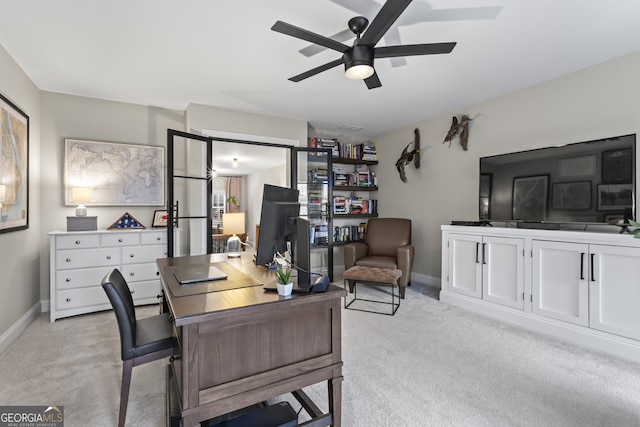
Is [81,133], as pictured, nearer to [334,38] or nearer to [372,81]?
[334,38]

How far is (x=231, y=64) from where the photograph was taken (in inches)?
111

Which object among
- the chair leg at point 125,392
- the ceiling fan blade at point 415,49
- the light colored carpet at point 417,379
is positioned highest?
the ceiling fan blade at point 415,49

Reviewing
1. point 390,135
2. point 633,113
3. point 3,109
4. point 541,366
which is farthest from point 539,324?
point 3,109

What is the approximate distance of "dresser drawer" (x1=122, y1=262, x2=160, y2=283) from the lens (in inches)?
133

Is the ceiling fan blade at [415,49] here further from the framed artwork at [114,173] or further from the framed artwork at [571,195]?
the framed artwork at [114,173]

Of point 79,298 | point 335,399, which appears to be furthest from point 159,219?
point 335,399

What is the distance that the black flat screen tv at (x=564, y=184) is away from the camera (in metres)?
2.57

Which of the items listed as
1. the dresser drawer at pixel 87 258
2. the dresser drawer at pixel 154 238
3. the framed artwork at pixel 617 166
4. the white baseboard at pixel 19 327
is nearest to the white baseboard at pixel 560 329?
the framed artwork at pixel 617 166

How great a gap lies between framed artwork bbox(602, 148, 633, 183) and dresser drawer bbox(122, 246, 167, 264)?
447 cm

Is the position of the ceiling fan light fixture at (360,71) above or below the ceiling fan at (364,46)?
below

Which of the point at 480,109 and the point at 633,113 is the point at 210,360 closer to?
the point at 633,113

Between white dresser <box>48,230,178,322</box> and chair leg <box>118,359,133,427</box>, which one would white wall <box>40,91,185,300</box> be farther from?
chair leg <box>118,359,133,427</box>

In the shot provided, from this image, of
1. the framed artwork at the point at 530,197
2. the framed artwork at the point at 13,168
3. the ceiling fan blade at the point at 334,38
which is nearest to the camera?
the ceiling fan blade at the point at 334,38

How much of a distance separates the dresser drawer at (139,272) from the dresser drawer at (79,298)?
29 cm
